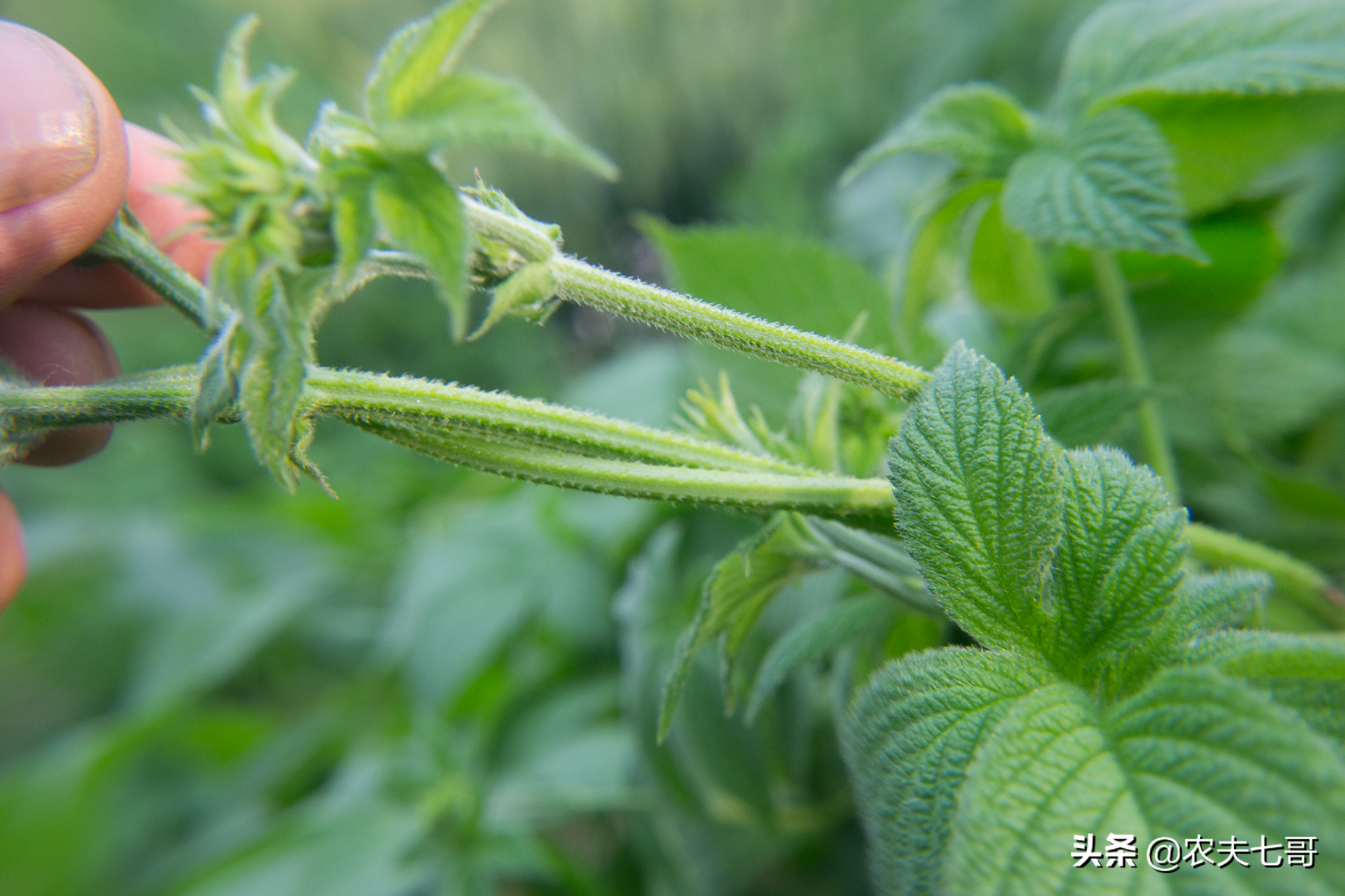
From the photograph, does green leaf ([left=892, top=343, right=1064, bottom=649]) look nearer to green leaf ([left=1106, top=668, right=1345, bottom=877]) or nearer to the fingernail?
green leaf ([left=1106, top=668, right=1345, bottom=877])

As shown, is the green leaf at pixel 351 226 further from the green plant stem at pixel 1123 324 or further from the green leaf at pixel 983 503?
the green plant stem at pixel 1123 324

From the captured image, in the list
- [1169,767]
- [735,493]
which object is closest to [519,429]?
[735,493]

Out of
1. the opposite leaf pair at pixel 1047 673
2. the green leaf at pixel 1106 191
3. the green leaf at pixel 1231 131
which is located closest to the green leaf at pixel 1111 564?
the opposite leaf pair at pixel 1047 673

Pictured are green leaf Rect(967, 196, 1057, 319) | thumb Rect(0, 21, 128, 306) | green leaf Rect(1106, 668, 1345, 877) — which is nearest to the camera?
green leaf Rect(1106, 668, 1345, 877)

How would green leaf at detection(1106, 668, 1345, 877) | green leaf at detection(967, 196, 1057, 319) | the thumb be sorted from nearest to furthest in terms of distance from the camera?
green leaf at detection(1106, 668, 1345, 877), the thumb, green leaf at detection(967, 196, 1057, 319)

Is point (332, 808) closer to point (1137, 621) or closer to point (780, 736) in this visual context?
point (780, 736)

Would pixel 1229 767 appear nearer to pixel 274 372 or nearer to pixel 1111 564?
pixel 1111 564

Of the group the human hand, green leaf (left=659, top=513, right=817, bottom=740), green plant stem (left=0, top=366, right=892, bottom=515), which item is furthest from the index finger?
green leaf (left=659, top=513, right=817, bottom=740)
